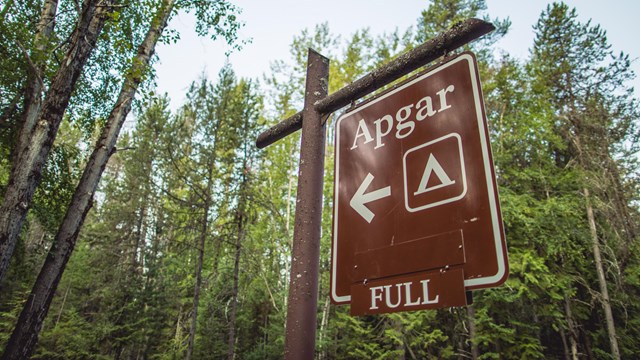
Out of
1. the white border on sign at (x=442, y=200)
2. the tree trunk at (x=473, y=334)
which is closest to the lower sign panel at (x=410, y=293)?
the white border on sign at (x=442, y=200)

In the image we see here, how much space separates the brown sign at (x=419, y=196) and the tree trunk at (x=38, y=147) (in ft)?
15.4

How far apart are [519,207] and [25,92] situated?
47.6ft

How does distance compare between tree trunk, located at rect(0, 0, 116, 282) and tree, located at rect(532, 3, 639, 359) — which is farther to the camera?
tree, located at rect(532, 3, 639, 359)

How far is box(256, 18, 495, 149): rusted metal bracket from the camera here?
1667mm

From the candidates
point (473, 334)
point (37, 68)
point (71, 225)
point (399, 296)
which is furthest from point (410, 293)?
point (473, 334)

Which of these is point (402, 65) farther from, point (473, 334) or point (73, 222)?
point (473, 334)

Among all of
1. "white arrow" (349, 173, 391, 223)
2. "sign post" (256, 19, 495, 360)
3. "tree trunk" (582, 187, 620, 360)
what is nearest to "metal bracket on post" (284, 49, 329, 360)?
"sign post" (256, 19, 495, 360)

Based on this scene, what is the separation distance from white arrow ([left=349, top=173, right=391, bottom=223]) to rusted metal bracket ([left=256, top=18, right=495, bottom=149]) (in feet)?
2.11

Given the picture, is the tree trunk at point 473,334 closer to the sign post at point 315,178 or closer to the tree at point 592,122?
the tree at point 592,122

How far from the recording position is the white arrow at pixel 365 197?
1657mm

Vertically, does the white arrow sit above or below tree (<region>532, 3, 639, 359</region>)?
below

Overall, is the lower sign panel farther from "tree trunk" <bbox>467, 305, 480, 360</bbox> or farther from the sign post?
"tree trunk" <bbox>467, 305, 480, 360</bbox>

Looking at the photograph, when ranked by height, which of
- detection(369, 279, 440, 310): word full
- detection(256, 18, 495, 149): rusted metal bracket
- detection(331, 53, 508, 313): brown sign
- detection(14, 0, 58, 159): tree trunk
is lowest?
detection(369, 279, 440, 310): word full

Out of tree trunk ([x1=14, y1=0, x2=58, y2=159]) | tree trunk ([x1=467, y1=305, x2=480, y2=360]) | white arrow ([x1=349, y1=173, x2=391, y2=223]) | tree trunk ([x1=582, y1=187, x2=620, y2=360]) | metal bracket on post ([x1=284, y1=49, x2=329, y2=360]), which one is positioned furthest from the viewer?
tree trunk ([x1=582, y1=187, x2=620, y2=360])
